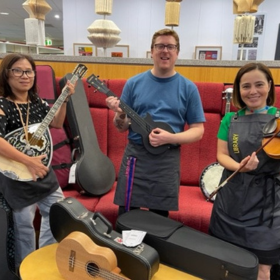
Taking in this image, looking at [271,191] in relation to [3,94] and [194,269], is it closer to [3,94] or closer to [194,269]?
[194,269]

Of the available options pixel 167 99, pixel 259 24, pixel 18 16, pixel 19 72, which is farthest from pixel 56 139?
pixel 18 16

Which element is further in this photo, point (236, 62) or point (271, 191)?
point (236, 62)

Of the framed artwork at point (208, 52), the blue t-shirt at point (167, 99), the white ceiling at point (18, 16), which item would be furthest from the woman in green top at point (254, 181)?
the white ceiling at point (18, 16)

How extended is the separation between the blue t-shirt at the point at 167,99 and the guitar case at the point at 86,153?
555mm

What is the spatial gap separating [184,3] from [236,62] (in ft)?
10.2

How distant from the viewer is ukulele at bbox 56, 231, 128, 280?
3.44 ft

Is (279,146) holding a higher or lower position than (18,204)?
higher

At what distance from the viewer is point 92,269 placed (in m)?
1.08

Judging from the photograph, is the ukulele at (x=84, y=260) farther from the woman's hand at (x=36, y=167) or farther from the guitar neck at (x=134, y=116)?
the guitar neck at (x=134, y=116)

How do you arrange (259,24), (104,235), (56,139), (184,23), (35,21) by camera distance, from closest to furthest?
1. (104,235)
2. (56,139)
3. (35,21)
4. (259,24)
5. (184,23)

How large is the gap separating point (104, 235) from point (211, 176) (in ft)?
3.31

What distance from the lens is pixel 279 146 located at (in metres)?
1.07

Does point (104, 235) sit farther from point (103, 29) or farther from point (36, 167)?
point (103, 29)

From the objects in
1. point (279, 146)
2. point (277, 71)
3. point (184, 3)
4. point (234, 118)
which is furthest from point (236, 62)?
point (184, 3)
